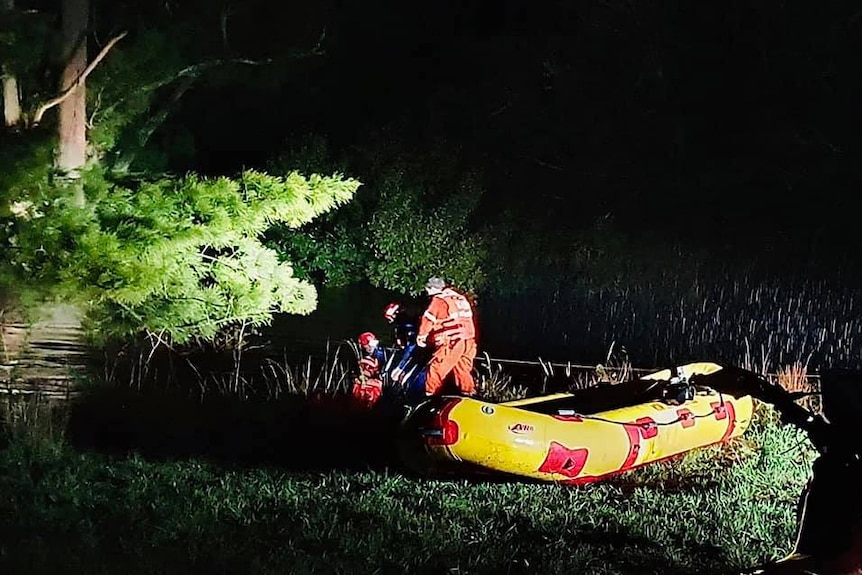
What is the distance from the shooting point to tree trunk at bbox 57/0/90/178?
5.89m

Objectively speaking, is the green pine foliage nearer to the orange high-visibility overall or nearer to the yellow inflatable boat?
the orange high-visibility overall

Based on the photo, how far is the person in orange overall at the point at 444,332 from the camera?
4.89 m

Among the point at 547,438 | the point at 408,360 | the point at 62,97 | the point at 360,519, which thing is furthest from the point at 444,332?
the point at 62,97

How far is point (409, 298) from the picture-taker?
34.7 ft

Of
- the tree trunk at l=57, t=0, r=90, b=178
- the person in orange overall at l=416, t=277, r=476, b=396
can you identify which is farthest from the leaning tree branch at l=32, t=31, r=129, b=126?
the person in orange overall at l=416, t=277, r=476, b=396

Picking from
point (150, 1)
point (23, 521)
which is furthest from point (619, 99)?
point (23, 521)

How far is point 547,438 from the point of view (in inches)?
161

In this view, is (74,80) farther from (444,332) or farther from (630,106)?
(630,106)

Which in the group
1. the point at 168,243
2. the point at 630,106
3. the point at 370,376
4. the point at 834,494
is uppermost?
the point at 630,106

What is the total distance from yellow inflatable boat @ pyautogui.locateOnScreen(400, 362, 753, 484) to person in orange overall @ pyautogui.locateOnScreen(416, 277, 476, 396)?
72cm

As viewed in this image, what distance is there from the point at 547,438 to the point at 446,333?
96 centimetres

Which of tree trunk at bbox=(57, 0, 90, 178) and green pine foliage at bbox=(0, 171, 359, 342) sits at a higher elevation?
tree trunk at bbox=(57, 0, 90, 178)

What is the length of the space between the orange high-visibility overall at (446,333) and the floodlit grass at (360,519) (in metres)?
0.66

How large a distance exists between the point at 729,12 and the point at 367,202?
440 cm
